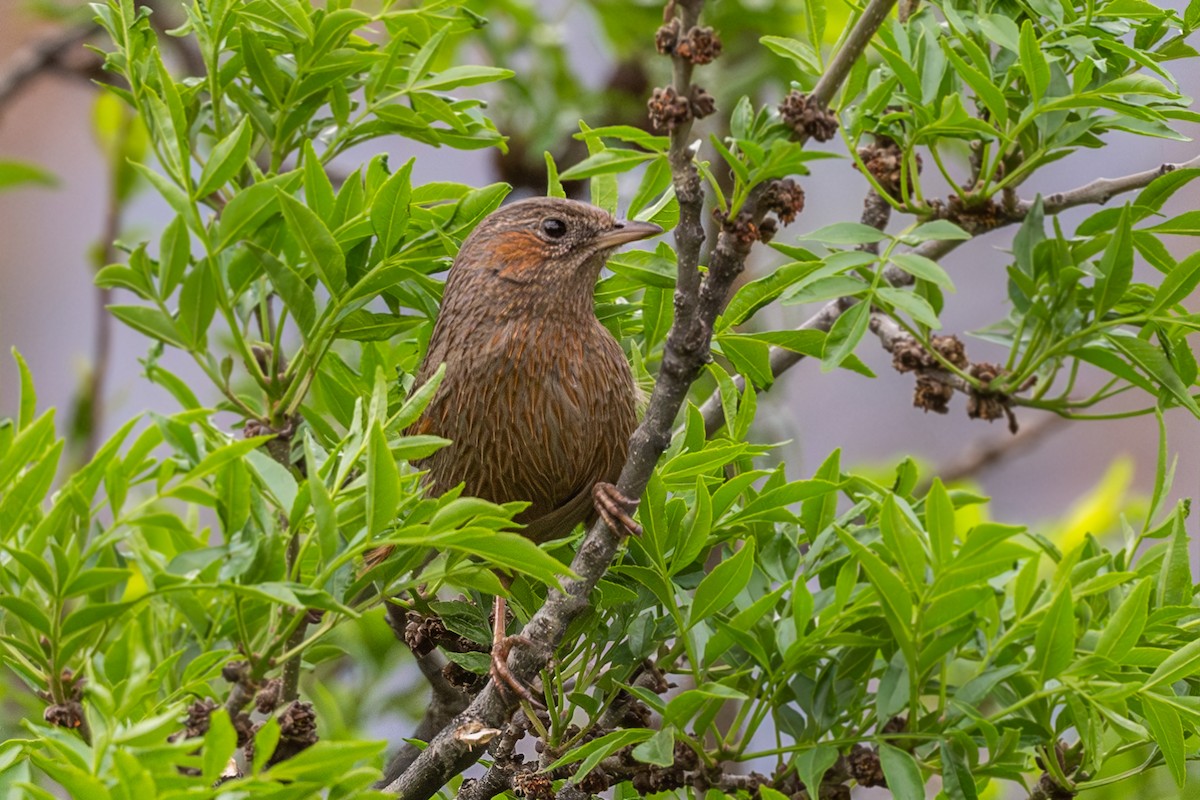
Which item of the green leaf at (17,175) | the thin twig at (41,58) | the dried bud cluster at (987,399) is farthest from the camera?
the thin twig at (41,58)

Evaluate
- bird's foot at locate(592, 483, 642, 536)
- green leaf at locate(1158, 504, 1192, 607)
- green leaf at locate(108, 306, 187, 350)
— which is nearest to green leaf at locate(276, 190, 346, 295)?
green leaf at locate(108, 306, 187, 350)

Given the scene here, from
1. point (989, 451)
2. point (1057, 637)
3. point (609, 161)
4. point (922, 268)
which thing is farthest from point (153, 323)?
point (989, 451)

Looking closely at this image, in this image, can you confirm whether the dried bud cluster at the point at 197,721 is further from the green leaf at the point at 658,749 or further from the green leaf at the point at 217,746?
the green leaf at the point at 658,749

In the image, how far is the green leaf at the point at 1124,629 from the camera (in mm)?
1814

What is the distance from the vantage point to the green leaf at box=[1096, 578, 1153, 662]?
181 centimetres

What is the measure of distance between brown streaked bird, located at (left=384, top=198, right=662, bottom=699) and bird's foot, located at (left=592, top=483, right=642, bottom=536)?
0.52 m

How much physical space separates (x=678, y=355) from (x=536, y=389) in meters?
0.80

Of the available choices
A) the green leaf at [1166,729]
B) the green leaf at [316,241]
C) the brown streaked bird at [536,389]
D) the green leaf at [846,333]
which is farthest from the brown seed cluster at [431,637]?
the green leaf at [1166,729]

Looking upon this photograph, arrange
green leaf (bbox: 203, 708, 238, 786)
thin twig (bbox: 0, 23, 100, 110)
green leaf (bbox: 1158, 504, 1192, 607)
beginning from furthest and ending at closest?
thin twig (bbox: 0, 23, 100, 110), green leaf (bbox: 1158, 504, 1192, 607), green leaf (bbox: 203, 708, 238, 786)

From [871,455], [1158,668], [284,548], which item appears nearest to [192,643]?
[284,548]

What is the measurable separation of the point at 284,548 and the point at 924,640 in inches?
32.1

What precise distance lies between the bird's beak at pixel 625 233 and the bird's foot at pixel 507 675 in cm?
70

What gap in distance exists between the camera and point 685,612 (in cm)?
197

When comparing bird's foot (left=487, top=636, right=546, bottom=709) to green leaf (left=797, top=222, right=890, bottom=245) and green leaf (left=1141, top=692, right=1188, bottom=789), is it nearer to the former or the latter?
green leaf (left=797, top=222, right=890, bottom=245)
